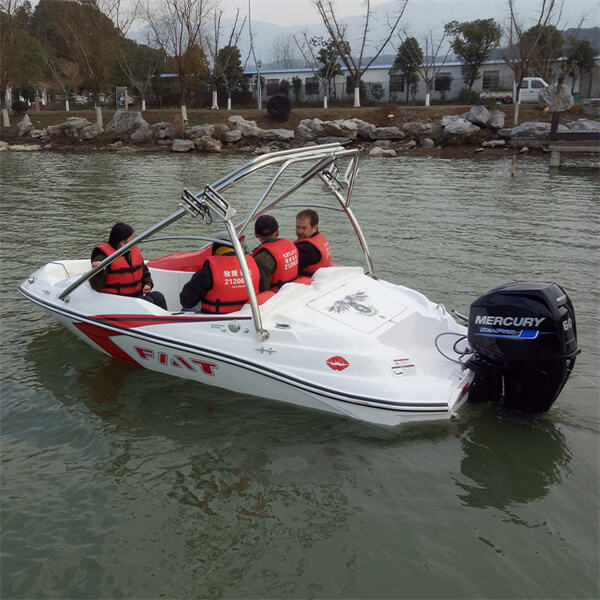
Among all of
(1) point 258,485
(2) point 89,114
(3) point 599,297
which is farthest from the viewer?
(2) point 89,114

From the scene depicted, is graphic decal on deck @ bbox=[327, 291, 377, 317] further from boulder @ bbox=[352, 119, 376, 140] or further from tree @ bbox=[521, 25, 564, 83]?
tree @ bbox=[521, 25, 564, 83]

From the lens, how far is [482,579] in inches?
133

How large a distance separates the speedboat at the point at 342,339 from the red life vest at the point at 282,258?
0.14 meters

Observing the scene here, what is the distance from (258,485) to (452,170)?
18.1m

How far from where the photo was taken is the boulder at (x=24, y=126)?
3266cm

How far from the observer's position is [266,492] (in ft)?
13.4

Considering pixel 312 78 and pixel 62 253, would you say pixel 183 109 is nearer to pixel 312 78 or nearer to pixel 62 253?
pixel 312 78

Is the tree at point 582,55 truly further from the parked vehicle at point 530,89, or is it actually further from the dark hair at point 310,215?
the dark hair at point 310,215

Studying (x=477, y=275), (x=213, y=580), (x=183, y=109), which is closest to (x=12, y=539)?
(x=213, y=580)

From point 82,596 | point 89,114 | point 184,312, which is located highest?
point 89,114

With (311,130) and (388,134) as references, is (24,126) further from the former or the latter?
(388,134)

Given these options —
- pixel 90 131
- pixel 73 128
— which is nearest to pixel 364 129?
pixel 90 131

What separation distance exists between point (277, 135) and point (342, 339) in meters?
25.3

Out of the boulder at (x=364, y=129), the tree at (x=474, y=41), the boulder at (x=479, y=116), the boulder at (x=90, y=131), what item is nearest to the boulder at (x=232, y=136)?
the boulder at (x=364, y=129)
